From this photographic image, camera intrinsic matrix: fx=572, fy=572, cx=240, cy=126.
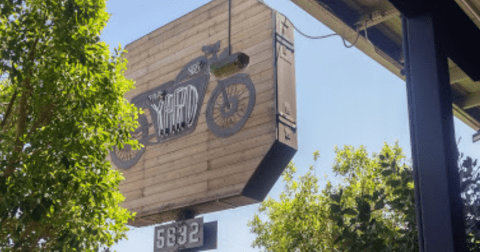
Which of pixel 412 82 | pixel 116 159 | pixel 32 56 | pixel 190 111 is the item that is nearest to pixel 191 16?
pixel 190 111

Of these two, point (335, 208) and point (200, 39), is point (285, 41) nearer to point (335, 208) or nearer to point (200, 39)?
point (200, 39)

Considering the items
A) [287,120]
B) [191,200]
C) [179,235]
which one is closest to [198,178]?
[191,200]

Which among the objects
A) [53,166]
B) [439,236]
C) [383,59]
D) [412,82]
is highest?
[383,59]

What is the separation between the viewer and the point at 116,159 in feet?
42.1

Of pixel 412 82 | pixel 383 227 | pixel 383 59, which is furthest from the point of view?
pixel 383 59

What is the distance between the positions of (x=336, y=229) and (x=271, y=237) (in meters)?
13.4

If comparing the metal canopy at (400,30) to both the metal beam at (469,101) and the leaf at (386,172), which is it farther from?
the leaf at (386,172)

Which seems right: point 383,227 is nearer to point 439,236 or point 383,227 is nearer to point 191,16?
point 439,236

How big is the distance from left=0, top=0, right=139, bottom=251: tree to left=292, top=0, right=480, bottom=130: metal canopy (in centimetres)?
284

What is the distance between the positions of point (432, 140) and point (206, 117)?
8.78 metres

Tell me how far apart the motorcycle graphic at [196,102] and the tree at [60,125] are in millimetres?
4660

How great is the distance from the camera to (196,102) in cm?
1143

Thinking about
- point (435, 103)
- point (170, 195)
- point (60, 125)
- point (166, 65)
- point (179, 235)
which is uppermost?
point (166, 65)

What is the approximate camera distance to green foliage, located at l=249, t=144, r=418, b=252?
139 inches
